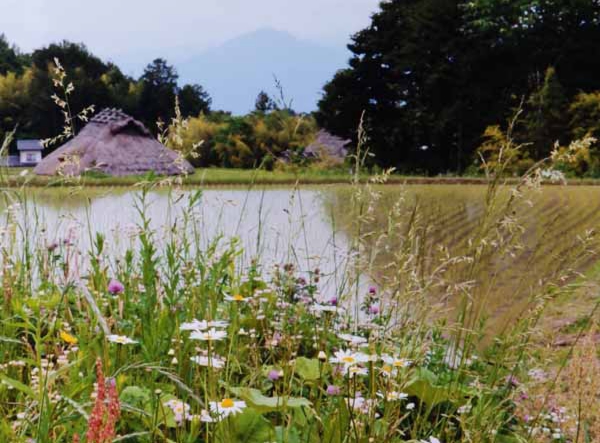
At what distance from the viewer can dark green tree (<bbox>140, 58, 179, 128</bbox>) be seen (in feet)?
102

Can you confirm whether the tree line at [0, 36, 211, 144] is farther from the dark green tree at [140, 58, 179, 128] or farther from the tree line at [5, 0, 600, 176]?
the tree line at [5, 0, 600, 176]

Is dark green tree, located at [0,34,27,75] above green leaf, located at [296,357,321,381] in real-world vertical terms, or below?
above

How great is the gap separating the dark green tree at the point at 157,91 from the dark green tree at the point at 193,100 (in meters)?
1.15

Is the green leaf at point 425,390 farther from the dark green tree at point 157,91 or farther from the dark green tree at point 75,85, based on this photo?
the dark green tree at point 157,91

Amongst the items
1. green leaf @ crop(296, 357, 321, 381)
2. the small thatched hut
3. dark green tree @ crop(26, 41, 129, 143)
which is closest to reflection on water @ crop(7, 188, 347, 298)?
green leaf @ crop(296, 357, 321, 381)

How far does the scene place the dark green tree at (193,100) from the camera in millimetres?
34181

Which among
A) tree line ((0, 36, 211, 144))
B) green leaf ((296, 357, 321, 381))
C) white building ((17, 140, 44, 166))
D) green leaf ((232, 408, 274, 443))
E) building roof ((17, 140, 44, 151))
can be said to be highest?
tree line ((0, 36, 211, 144))

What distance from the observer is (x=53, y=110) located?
97.2ft

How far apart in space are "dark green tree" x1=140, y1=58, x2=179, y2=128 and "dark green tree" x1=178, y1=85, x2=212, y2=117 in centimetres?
115

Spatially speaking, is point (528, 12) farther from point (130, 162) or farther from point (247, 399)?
point (247, 399)

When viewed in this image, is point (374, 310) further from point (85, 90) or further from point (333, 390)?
point (85, 90)

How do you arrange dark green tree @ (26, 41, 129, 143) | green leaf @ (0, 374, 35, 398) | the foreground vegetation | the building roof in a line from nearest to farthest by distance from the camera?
1. green leaf @ (0, 374, 35, 398)
2. the foreground vegetation
3. dark green tree @ (26, 41, 129, 143)
4. the building roof

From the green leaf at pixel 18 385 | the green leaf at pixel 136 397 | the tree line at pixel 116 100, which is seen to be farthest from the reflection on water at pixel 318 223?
the tree line at pixel 116 100

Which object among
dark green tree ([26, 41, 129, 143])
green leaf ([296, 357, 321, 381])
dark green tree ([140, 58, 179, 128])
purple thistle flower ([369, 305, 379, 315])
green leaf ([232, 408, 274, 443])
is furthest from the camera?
dark green tree ([140, 58, 179, 128])
